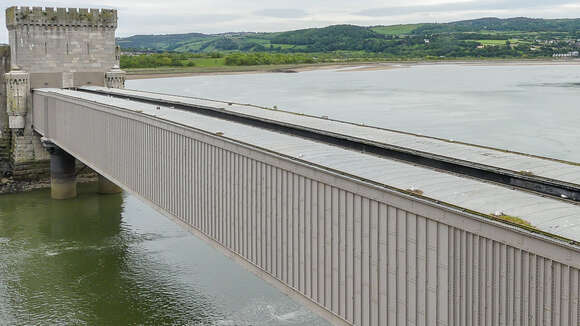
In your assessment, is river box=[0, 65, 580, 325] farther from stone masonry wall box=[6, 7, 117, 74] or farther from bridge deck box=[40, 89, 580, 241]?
stone masonry wall box=[6, 7, 117, 74]

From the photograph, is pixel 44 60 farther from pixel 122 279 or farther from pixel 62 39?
pixel 122 279

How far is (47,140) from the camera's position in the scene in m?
44.0

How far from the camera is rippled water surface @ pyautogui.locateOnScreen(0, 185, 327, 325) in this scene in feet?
86.3

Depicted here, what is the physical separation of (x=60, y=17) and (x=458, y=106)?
5467 cm

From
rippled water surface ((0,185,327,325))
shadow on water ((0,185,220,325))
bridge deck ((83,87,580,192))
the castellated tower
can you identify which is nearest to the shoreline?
the castellated tower

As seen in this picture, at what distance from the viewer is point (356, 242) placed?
50.2 ft

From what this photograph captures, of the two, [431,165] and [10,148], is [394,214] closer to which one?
[431,165]

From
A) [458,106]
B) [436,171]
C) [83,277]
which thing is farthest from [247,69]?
[436,171]

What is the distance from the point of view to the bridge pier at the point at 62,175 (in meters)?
46.3

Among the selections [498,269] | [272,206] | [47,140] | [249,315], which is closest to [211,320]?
[249,315]

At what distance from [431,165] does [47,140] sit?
104ft

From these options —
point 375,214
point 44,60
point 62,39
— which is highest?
point 62,39

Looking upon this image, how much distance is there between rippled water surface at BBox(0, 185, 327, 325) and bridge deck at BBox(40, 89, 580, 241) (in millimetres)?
7283

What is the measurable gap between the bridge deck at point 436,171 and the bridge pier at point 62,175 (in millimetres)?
22413
